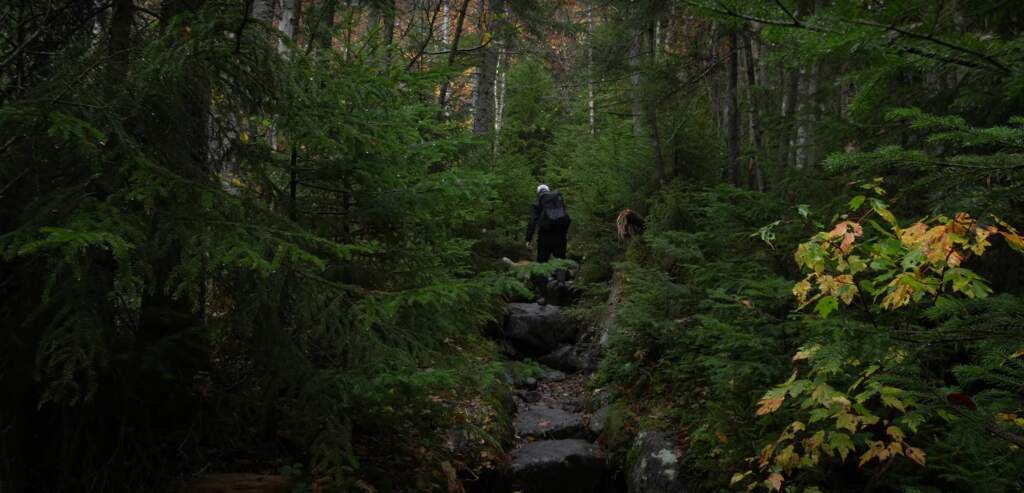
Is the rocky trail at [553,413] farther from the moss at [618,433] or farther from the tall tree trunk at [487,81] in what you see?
the tall tree trunk at [487,81]

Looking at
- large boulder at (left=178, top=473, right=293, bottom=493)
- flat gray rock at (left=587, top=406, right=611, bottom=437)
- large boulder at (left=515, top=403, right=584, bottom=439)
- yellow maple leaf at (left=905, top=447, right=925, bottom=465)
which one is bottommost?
large boulder at (left=515, top=403, right=584, bottom=439)

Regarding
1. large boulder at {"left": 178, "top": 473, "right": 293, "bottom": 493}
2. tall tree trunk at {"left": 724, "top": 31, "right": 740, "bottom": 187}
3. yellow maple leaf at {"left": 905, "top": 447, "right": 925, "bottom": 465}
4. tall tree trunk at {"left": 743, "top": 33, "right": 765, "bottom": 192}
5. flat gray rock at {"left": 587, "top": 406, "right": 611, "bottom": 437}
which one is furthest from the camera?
tall tree trunk at {"left": 724, "top": 31, "right": 740, "bottom": 187}

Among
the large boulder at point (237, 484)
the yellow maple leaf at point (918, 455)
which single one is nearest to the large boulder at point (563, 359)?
the large boulder at point (237, 484)

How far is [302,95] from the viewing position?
393cm

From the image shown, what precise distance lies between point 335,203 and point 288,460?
7.25ft

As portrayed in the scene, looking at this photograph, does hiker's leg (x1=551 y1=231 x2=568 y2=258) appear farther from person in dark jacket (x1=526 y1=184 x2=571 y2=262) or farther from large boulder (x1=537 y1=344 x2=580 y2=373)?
large boulder (x1=537 y1=344 x2=580 y2=373)

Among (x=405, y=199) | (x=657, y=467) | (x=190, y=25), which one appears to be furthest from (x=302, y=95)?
(x=657, y=467)

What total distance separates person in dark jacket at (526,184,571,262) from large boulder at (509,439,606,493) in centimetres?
645

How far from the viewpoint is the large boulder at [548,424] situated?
7.70m

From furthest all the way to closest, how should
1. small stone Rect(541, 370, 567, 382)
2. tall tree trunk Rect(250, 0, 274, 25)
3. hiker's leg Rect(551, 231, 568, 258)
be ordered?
hiker's leg Rect(551, 231, 568, 258)
small stone Rect(541, 370, 567, 382)
tall tree trunk Rect(250, 0, 274, 25)

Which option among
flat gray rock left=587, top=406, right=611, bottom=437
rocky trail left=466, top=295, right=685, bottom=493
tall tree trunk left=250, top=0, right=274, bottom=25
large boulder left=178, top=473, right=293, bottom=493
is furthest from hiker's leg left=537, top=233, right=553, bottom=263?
large boulder left=178, top=473, right=293, bottom=493

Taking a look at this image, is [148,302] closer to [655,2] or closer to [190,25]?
[190,25]

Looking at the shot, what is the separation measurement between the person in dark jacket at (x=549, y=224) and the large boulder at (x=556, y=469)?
6.45 metres

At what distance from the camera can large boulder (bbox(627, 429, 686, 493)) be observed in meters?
5.55
